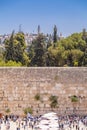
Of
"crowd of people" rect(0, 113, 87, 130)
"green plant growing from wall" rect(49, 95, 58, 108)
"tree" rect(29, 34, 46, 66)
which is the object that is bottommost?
"crowd of people" rect(0, 113, 87, 130)

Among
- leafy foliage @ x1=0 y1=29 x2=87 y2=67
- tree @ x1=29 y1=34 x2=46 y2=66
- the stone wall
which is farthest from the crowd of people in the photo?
tree @ x1=29 y1=34 x2=46 y2=66

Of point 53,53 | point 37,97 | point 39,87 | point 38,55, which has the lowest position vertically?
point 37,97

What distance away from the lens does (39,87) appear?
→ 2217cm

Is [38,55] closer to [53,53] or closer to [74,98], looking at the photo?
[53,53]

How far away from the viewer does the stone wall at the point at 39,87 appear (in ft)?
72.5

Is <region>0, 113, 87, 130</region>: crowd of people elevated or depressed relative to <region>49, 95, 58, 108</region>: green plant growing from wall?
A: depressed

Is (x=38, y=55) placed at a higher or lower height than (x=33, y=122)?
higher

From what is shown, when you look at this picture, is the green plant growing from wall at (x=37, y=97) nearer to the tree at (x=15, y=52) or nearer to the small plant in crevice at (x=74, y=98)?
the small plant in crevice at (x=74, y=98)

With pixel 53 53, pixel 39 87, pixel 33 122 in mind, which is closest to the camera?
pixel 33 122

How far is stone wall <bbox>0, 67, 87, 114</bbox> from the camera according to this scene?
22109 mm

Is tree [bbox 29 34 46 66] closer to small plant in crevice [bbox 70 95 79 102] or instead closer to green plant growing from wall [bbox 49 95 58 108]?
small plant in crevice [bbox 70 95 79 102]

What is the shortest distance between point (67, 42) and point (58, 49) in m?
1.79

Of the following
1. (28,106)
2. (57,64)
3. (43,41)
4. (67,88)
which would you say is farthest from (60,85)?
(43,41)

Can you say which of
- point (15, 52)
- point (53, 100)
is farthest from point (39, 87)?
point (15, 52)
